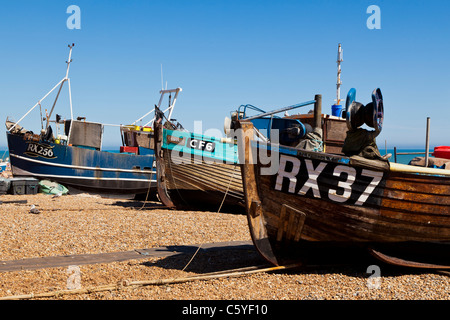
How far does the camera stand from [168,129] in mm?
13227

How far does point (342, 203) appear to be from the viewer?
6016 mm

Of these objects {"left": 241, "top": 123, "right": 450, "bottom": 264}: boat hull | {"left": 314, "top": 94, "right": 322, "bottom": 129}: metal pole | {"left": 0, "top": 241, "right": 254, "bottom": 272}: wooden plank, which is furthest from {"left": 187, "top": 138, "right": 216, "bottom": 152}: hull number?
{"left": 241, "top": 123, "right": 450, "bottom": 264}: boat hull

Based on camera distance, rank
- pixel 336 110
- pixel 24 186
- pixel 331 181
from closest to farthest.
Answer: pixel 331 181, pixel 336 110, pixel 24 186

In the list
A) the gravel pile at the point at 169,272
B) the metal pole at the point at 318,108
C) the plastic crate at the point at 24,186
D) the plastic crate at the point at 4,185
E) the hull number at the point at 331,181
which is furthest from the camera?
the plastic crate at the point at 24,186

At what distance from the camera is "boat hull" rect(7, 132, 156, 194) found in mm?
18344

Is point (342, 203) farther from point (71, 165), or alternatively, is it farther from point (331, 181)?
point (71, 165)

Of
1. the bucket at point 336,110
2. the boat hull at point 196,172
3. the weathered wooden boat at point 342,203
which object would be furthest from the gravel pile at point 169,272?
the bucket at point 336,110

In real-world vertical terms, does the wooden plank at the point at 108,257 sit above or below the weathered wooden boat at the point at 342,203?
below

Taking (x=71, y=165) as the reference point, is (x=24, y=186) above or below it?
below

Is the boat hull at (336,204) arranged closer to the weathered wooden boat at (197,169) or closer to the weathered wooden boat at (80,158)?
the weathered wooden boat at (197,169)

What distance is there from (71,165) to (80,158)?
472mm

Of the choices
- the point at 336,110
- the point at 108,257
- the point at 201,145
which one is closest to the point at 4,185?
the point at 201,145

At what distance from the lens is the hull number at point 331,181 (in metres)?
5.93

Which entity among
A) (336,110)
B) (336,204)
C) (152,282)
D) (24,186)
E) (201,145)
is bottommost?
(24,186)
